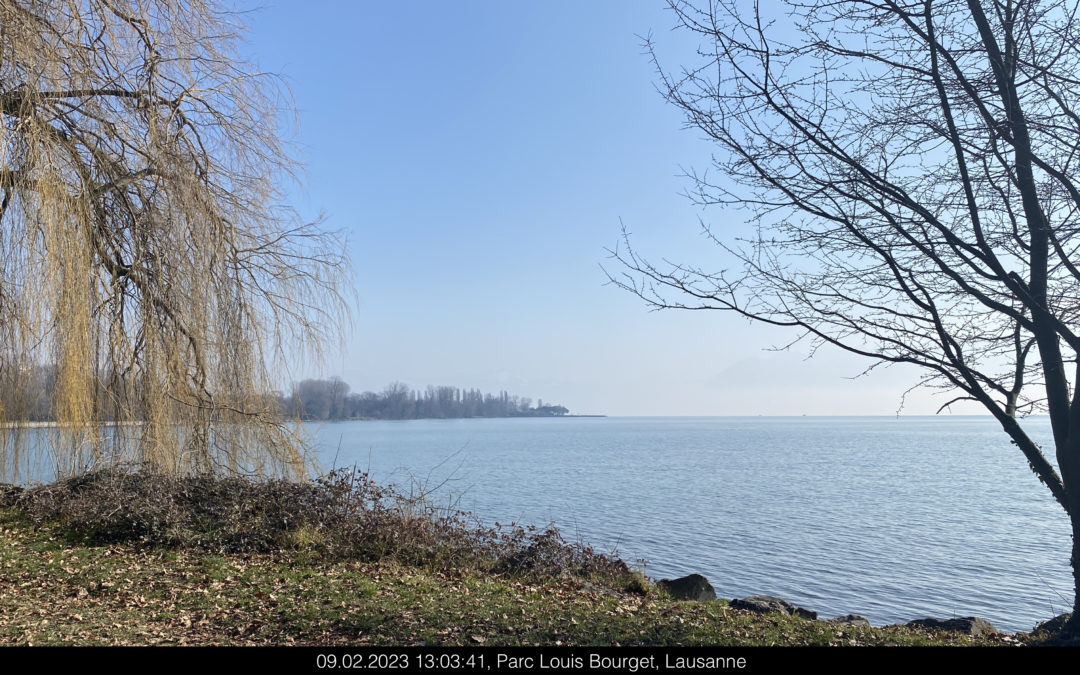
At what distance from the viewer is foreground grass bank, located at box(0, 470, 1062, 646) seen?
5.86 m

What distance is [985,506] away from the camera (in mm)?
23797

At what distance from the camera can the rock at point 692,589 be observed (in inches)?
413

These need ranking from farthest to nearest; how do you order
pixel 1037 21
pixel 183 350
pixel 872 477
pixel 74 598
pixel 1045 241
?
pixel 872 477
pixel 183 350
pixel 74 598
pixel 1045 241
pixel 1037 21

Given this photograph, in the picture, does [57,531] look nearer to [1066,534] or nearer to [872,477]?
[1066,534]

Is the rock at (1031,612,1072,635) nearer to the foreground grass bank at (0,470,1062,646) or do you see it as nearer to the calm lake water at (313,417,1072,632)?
the foreground grass bank at (0,470,1062,646)

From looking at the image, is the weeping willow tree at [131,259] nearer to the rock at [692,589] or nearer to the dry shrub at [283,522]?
the dry shrub at [283,522]

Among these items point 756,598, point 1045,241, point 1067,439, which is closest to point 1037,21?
point 1045,241

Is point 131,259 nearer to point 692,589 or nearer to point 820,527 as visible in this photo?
point 692,589

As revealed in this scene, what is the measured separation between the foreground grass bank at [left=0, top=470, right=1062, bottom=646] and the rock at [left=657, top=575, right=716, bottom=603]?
0.49 m

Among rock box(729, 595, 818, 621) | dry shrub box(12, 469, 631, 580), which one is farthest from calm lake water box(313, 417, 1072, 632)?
rock box(729, 595, 818, 621)

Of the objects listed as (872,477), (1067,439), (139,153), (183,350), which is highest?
(139,153)

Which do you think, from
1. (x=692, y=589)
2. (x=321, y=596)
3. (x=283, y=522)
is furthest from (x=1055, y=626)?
(x=283, y=522)

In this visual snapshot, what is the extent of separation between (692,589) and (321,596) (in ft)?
18.8

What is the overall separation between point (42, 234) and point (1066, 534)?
932 inches
